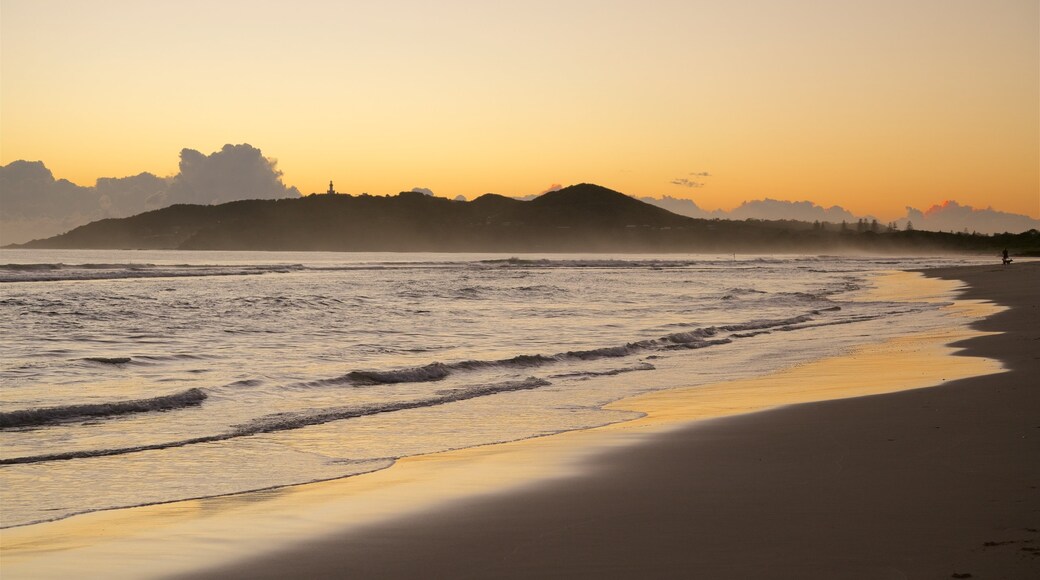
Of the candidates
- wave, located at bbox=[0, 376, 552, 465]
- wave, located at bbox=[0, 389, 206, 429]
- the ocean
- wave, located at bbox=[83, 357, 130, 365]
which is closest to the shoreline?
the ocean

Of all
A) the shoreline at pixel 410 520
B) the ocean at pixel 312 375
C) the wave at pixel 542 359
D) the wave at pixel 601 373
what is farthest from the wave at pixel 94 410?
the wave at pixel 601 373

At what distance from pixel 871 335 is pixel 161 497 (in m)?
19.4

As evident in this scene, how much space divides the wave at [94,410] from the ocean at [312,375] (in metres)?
0.03

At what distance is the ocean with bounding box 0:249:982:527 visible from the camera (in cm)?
902

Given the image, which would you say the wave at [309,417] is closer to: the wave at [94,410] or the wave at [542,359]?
the wave at [542,359]

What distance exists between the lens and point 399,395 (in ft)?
46.5

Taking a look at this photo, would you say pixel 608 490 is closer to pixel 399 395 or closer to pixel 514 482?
pixel 514 482

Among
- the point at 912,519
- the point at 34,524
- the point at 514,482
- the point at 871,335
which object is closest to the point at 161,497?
the point at 34,524

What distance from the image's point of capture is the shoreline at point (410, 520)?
560 centimetres

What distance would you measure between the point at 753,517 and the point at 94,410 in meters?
8.76

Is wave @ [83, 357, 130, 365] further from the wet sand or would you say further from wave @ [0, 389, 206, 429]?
the wet sand

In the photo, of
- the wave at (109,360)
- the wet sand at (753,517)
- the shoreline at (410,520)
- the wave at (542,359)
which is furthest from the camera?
the wave at (109,360)

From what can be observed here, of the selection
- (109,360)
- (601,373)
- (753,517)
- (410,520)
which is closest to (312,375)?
(109,360)

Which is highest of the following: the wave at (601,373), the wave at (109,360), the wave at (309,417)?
the wave at (109,360)
